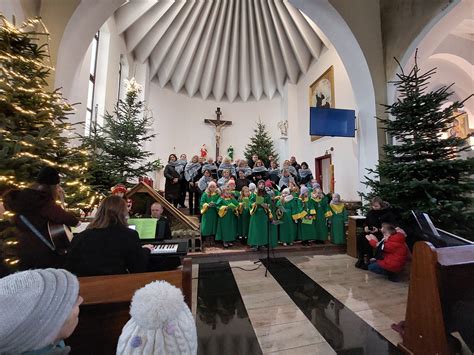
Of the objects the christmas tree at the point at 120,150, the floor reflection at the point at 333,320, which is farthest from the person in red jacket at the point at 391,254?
the christmas tree at the point at 120,150

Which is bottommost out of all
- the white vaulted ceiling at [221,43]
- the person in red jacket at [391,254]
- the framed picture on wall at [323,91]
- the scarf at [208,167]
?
the person in red jacket at [391,254]

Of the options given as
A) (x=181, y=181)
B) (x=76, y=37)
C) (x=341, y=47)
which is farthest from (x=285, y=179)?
(x=76, y=37)

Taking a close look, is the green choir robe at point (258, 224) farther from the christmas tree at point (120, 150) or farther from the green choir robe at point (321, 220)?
the christmas tree at point (120, 150)

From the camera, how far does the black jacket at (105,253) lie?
1626mm

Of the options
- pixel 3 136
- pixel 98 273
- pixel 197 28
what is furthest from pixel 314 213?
pixel 197 28

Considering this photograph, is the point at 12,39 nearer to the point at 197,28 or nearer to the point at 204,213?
the point at 204,213

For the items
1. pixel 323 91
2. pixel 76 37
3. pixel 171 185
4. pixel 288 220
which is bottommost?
pixel 288 220

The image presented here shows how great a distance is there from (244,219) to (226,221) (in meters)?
0.45

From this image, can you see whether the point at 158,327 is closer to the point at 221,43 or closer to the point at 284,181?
the point at 284,181

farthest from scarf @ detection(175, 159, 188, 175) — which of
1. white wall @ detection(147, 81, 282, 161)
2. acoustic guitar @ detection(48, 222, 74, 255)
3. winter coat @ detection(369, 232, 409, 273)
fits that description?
winter coat @ detection(369, 232, 409, 273)

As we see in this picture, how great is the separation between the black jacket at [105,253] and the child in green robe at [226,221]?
305cm

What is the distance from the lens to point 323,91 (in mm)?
9781

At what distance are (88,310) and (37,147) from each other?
7.28ft

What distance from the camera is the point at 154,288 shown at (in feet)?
2.60
